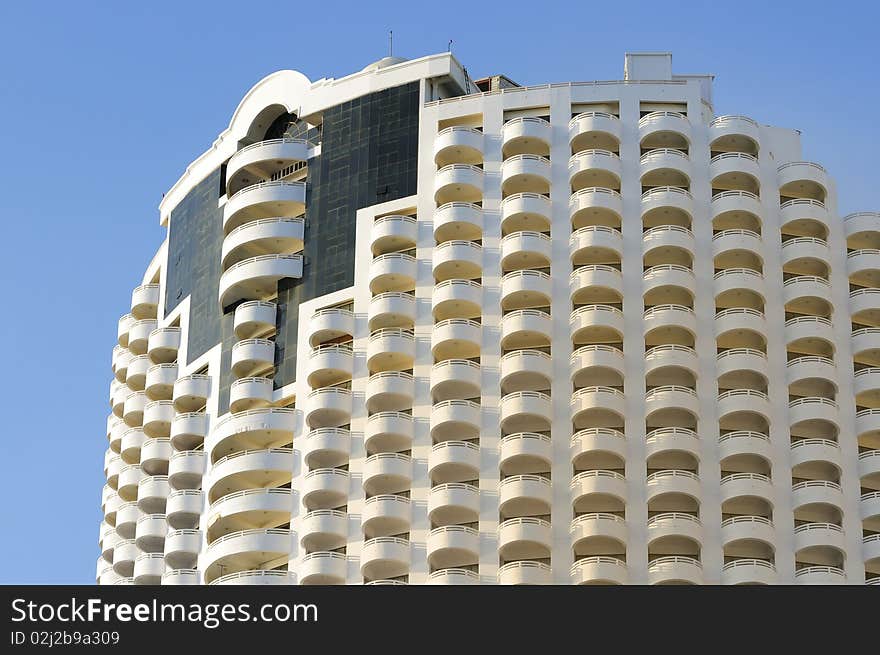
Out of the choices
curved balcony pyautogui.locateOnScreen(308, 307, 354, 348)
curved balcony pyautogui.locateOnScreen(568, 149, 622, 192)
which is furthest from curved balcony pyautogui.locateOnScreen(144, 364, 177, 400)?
curved balcony pyautogui.locateOnScreen(568, 149, 622, 192)

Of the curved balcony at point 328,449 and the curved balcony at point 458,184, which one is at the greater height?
the curved balcony at point 458,184

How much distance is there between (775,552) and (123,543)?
151 feet

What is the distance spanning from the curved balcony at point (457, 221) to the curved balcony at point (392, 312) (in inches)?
179

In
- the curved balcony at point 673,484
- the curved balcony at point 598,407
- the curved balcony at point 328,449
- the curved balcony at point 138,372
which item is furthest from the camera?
the curved balcony at point 138,372

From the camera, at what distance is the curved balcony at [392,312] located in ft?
429

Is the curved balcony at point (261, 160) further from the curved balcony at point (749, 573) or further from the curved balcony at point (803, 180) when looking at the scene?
the curved balcony at point (749, 573)

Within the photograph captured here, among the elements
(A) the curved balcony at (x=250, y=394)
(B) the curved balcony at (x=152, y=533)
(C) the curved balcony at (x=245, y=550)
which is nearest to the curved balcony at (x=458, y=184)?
(A) the curved balcony at (x=250, y=394)

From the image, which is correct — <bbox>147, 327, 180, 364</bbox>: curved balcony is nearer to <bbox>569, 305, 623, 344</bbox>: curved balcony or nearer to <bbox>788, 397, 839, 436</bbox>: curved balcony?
<bbox>569, 305, 623, 344</bbox>: curved balcony

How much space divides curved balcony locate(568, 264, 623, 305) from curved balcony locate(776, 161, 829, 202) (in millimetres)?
12411

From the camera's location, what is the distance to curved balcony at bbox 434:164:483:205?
13338cm
